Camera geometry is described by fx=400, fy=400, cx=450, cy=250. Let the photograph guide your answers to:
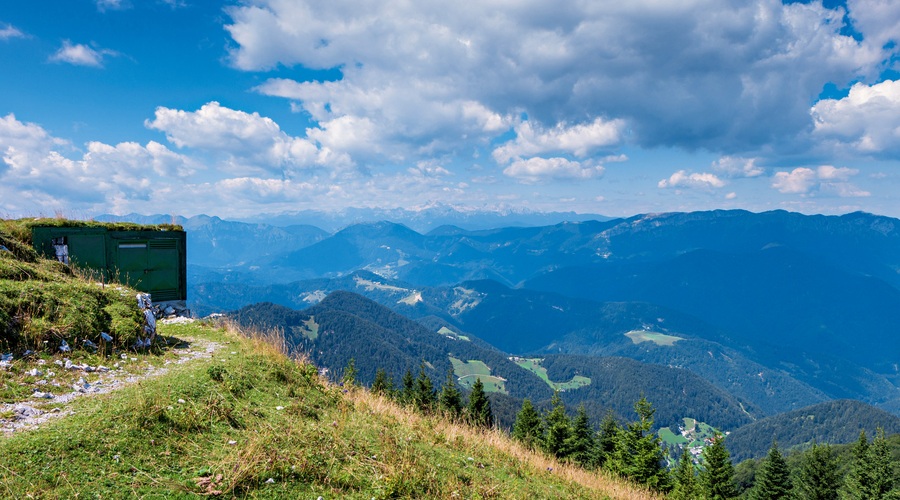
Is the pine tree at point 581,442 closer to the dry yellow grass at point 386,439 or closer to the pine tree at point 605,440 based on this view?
the pine tree at point 605,440

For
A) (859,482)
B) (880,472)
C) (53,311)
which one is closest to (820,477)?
(859,482)

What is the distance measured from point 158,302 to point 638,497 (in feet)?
63.6

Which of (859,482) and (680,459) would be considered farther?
(680,459)

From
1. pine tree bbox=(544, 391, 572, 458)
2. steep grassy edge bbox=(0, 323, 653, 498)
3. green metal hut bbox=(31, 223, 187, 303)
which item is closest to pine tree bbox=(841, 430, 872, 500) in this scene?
pine tree bbox=(544, 391, 572, 458)

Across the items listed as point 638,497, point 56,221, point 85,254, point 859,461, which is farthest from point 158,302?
point 859,461

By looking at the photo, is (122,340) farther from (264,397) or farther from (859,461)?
(859,461)

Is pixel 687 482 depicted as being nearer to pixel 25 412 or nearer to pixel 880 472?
pixel 880 472

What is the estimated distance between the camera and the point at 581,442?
4050 cm

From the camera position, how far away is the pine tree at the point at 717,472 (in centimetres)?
3178

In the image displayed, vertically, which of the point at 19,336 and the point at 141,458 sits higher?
the point at 19,336

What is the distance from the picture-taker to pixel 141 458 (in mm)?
5566

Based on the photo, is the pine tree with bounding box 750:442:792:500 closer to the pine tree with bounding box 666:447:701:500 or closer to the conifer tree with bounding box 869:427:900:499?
the conifer tree with bounding box 869:427:900:499

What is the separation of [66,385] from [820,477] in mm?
A: 55958

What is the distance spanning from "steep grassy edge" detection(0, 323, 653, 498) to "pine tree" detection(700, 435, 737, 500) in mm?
29222
